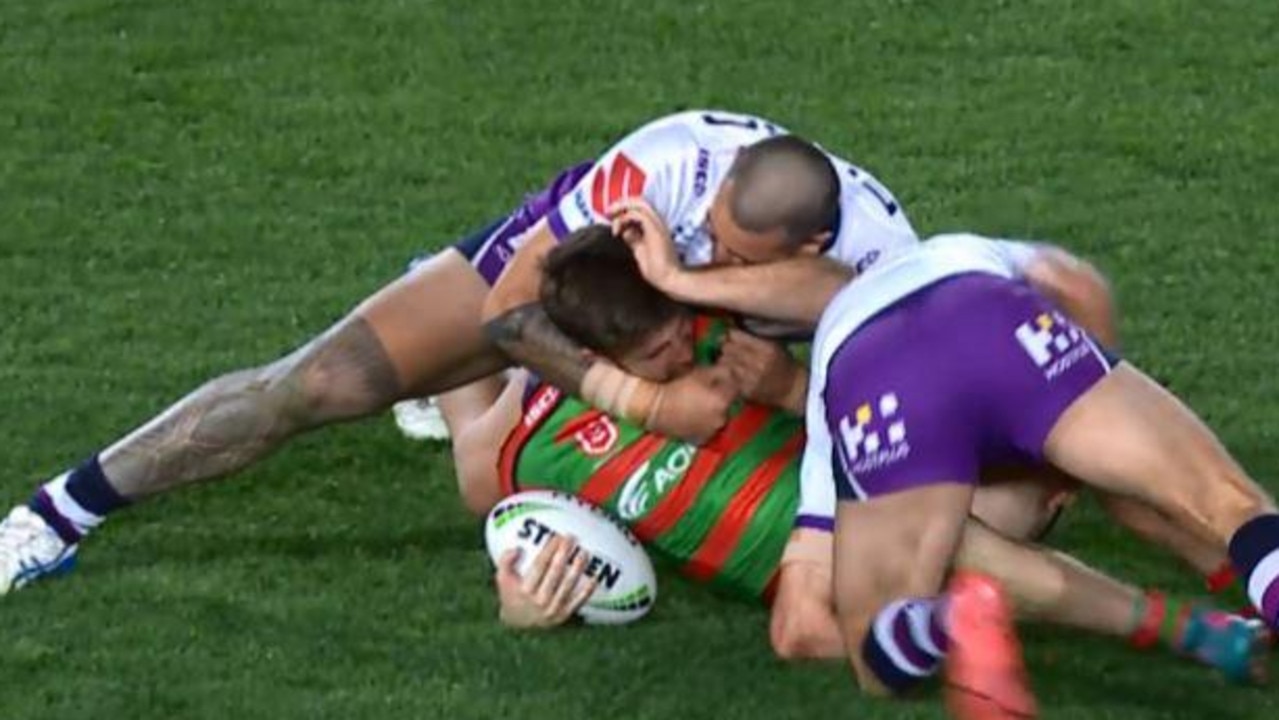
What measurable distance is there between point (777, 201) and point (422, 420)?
5.74ft

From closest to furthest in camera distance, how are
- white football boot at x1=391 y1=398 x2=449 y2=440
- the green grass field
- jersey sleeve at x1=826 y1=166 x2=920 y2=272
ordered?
the green grass field → jersey sleeve at x1=826 y1=166 x2=920 y2=272 → white football boot at x1=391 y1=398 x2=449 y2=440

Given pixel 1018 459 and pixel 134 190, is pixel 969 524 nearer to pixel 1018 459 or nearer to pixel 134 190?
pixel 1018 459

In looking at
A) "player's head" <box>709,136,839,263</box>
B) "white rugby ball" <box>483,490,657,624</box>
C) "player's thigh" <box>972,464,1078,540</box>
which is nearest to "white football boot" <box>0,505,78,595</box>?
"white rugby ball" <box>483,490,657,624</box>

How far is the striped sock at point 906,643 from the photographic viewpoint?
6.68 m

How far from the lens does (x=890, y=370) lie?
23.0 ft

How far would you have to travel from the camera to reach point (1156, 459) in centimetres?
677

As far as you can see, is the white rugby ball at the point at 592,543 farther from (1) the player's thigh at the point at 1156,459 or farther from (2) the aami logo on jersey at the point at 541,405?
(1) the player's thigh at the point at 1156,459

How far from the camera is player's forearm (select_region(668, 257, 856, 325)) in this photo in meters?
7.61

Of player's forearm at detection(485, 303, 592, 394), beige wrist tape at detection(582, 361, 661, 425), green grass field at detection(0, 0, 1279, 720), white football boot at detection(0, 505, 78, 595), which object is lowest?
green grass field at detection(0, 0, 1279, 720)

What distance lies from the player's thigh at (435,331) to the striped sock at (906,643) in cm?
152

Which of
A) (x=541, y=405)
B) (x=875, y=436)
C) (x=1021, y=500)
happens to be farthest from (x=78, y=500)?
(x=1021, y=500)

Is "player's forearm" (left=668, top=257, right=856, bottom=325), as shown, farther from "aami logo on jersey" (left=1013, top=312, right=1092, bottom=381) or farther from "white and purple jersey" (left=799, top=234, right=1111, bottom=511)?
"aami logo on jersey" (left=1013, top=312, right=1092, bottom=381)

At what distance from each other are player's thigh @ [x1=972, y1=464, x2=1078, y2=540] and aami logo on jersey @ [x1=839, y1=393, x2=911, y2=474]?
0.54 m

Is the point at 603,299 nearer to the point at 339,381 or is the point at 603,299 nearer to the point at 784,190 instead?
the point at 784,190
